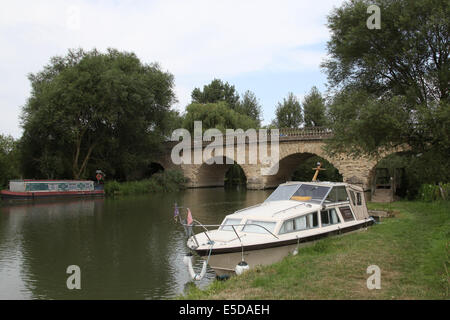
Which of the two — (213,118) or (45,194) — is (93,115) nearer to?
(45,194)

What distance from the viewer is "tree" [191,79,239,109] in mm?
54625

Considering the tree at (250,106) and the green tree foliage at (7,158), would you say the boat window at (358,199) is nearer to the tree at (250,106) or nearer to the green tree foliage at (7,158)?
the green tree foliage at (7,158)

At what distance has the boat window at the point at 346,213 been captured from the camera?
11773mm

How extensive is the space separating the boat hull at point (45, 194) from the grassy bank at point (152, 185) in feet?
3.97

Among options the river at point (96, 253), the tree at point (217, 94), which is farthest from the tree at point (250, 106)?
the river at point (96, 253)

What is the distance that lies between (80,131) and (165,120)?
8.00 meters

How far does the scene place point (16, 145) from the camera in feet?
103

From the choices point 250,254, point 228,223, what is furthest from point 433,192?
point 250,254

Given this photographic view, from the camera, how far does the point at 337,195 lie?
1192 centimetres

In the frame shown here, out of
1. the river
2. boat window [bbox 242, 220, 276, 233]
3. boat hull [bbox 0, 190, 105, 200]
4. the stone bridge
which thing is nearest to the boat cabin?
boat window [bbox 242, 220, 276, 233]

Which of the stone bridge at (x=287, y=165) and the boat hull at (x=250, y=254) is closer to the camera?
the boat hull at (x=250, y=254)

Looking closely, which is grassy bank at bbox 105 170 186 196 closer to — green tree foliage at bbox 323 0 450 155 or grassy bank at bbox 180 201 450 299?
green tree foliage at bbox 323 0 450 155

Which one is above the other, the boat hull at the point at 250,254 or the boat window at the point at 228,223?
the boat window at the point at 228,223

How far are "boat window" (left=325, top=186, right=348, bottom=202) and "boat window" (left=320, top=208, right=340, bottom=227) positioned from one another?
1.18ft
